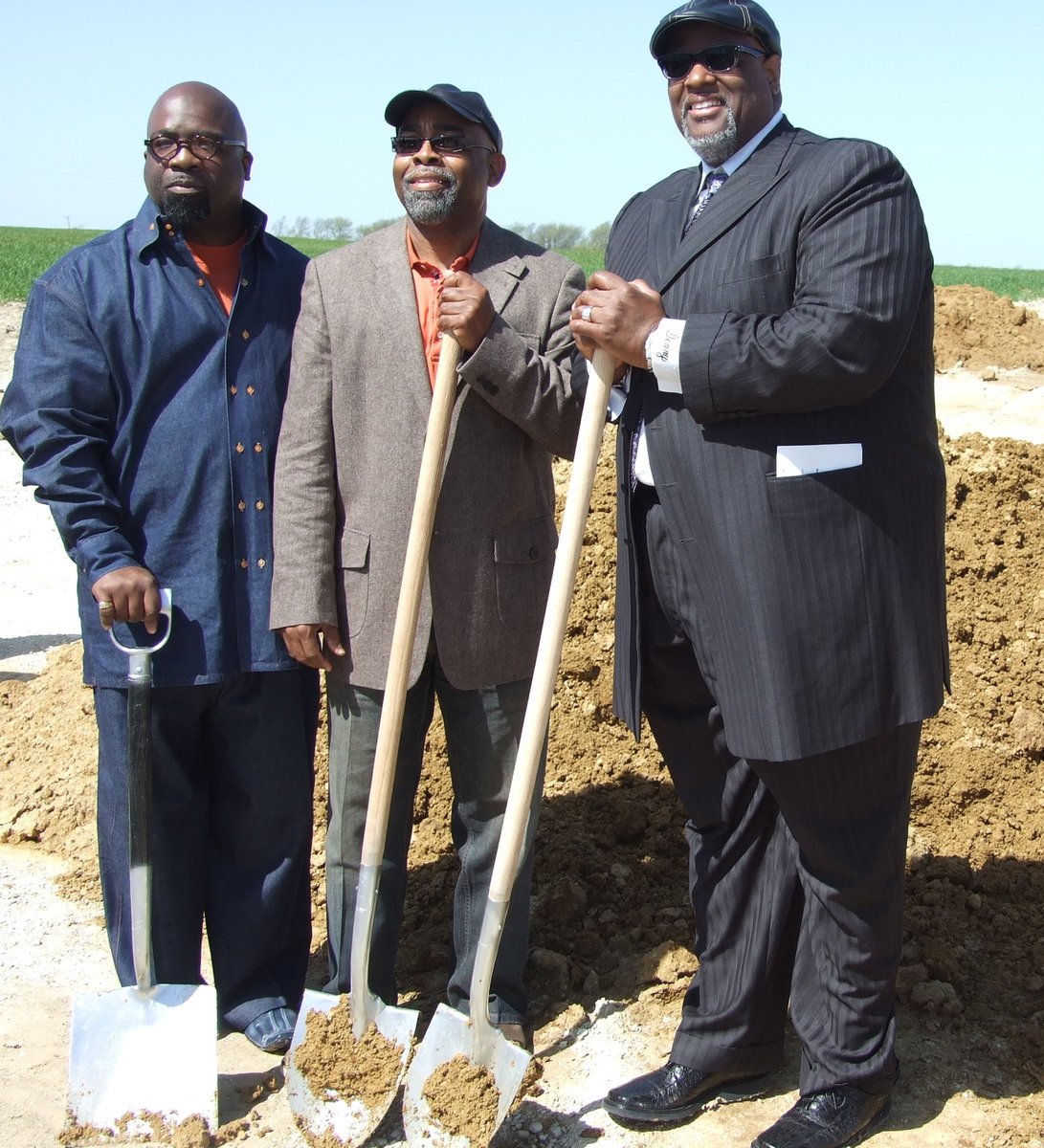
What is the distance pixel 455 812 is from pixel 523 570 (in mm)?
671

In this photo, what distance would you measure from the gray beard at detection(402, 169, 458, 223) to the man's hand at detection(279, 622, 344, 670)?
942mm

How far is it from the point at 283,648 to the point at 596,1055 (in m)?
1.27

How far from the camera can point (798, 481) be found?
2.37 meters

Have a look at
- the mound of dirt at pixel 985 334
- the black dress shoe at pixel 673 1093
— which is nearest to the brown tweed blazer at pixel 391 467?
the black dress shoe at pixel 673 1093

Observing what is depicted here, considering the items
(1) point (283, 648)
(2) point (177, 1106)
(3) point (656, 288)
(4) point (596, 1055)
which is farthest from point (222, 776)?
(3) point (656, 288)

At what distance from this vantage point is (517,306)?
285 centimetres

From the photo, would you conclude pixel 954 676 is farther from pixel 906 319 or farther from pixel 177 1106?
pixel 177 1106

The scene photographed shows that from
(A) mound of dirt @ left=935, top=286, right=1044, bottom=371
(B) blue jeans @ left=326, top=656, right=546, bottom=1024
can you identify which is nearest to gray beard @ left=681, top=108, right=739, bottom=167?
(B) blue jeans @ left=326, top=656, right=546, bottom=1024

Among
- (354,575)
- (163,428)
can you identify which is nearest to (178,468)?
(163,428)

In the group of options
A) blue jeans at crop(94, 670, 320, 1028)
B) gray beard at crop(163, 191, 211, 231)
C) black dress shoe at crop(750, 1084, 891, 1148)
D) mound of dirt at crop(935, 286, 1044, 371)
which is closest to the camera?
black dress shoe at crop(750, 1084, 891, 1148)

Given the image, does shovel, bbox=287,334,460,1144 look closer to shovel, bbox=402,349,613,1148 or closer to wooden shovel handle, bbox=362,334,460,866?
wooden shovel handle, bbox=362,334,460,866

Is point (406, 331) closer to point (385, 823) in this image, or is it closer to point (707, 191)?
point (707, 191)

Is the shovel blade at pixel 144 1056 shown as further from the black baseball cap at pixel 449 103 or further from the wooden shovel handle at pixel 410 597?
the black baseball cap at pixel 449 103

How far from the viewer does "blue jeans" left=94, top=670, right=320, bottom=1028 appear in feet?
10.2
